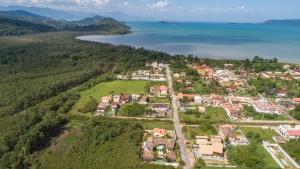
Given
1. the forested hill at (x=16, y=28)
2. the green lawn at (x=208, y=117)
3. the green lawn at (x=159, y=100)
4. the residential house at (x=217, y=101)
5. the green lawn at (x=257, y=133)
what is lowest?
the green lawn at (x=257, y=133)

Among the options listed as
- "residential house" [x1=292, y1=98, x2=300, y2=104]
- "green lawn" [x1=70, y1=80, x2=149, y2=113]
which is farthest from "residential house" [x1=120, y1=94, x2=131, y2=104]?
"residential house" [x1=292, y1=98, x2=300, y2=104]

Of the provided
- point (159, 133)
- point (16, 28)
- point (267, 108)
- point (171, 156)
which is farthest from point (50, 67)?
point (16, 28)

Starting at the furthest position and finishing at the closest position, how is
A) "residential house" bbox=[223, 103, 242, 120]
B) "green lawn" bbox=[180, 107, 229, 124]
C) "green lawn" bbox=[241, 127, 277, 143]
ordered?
"residential house" bbox=[223, 103, 242, 120]
"green lawn" bbox=[180, 107, 229, 124]
"green lawn" bbox=[241, 127, 277, 143]

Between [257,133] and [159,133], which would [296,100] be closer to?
[257,133]

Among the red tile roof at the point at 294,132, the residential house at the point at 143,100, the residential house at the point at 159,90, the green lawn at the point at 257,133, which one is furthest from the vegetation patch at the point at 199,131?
the residential house at the point at 159,90

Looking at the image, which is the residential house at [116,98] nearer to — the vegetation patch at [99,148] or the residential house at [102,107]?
the residential house at [102,107]

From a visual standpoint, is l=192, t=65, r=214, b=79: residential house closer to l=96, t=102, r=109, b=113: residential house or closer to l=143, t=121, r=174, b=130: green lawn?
l=96, t=102, r=109, b=113: residential house
